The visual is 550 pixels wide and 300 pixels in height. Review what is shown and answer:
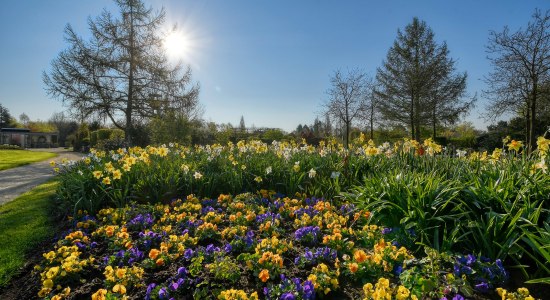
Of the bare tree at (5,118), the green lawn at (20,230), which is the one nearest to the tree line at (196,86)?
the green lawn at (20,230)

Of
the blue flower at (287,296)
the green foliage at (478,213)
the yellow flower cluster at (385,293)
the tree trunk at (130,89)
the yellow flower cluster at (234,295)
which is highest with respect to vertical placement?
the tree trunk at (130,89)

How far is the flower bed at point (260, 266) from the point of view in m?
1.87

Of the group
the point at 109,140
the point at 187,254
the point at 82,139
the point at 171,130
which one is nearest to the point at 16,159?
the point at 109,140

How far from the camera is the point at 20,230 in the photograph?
11.6 feet

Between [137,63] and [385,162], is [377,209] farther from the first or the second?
[137,63]

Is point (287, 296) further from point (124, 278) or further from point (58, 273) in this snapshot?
point (58, 273)

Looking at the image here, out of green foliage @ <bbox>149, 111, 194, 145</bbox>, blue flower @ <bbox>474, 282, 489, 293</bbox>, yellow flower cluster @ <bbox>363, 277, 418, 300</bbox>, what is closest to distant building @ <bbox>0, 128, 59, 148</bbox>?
green foliage @ <bbox>149, 111, 194, 145</bbox>

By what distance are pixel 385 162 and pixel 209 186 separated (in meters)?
2.77

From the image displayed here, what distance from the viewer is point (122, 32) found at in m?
15.8

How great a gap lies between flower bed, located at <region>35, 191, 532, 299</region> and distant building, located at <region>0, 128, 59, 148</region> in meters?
51.8

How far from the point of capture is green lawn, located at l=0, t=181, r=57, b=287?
2648 mm

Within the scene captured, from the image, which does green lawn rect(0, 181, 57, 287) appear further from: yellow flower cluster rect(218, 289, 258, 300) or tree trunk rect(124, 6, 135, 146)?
tree trunk rect(124, 6, 135, 146)

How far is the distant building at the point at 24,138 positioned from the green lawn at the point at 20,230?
48428 millimetres

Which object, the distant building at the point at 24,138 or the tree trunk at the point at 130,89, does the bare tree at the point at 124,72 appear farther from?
the distant building at the point at 24,138
